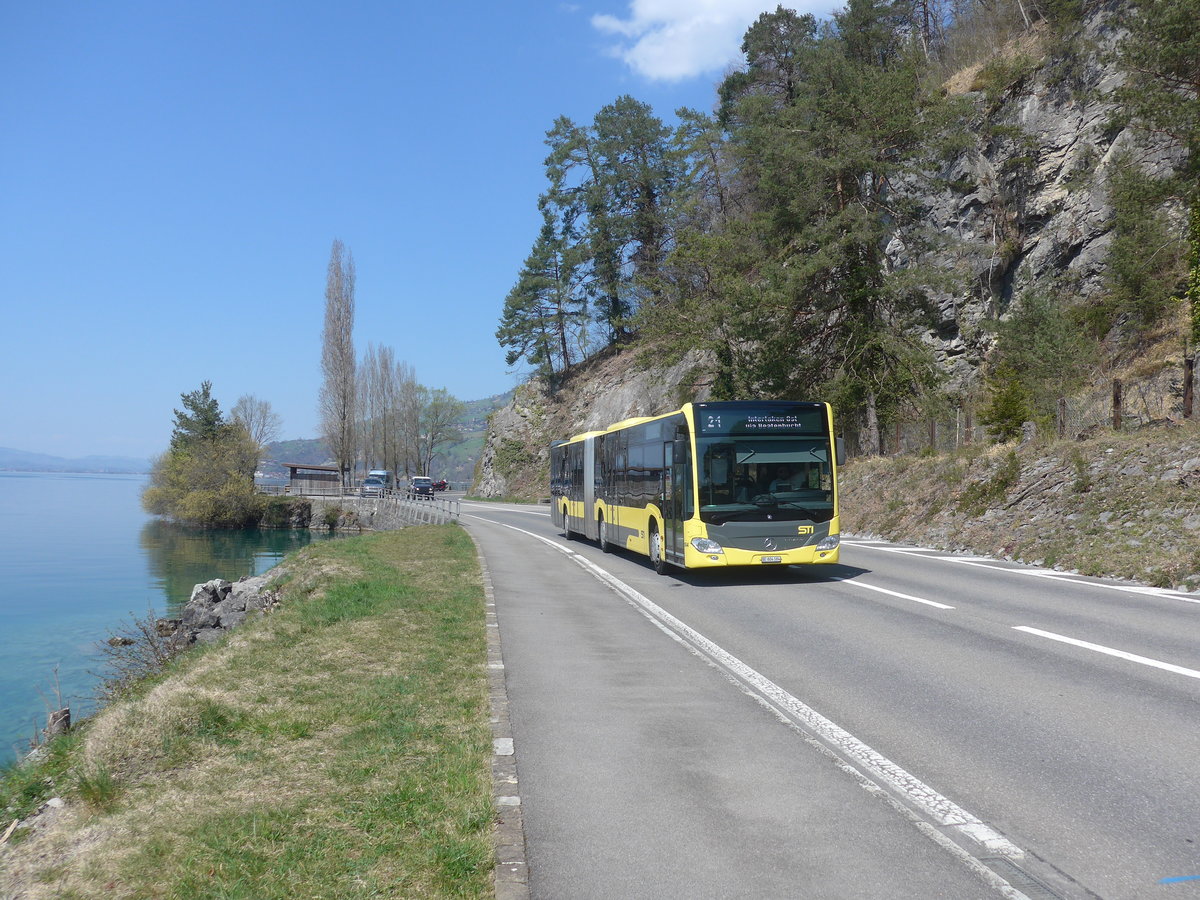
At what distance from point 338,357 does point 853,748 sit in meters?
65.8

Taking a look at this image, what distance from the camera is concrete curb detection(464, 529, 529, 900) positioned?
12.6ft

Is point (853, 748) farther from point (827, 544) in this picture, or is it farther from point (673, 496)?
point (673, 496)

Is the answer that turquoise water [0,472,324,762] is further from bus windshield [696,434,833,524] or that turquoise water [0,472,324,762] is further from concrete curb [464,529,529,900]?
bus windshield [696,434,833,524]

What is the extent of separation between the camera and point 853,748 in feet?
19.3

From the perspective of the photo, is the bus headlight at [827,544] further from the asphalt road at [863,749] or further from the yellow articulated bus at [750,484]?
the asphalt road at [863,749]

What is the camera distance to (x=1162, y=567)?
13.8 m

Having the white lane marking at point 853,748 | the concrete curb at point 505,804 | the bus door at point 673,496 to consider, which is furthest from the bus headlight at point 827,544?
the concrete curb at point 505,804

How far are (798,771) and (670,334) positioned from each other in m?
34.8

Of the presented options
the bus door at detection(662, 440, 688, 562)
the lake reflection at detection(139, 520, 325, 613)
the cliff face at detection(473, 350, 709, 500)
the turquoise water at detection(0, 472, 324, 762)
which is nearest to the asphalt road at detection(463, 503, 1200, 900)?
the bus door at detection(662, 440, 688, 562)

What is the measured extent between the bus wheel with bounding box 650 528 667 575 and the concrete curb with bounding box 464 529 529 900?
873 centimetres

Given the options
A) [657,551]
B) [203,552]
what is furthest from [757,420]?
[203,552]

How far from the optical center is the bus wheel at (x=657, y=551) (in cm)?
1681

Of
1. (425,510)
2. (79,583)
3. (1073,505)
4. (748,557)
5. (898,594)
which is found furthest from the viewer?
(425,510)

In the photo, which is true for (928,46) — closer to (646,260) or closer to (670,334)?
(646,260)
